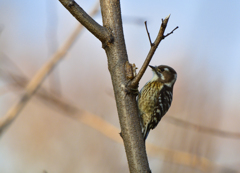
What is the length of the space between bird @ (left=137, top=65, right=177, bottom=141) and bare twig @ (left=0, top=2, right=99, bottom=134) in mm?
1459

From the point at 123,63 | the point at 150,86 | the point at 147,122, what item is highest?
the point at 150,86

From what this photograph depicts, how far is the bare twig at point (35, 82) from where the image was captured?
1454 mm

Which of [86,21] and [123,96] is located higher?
[86,21]

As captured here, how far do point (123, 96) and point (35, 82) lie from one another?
0.64m

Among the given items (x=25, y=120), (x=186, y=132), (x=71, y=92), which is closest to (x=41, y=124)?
(x=25, y=120)

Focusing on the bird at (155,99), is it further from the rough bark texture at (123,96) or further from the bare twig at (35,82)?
the bare twig at (35,82)

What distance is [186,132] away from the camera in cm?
365

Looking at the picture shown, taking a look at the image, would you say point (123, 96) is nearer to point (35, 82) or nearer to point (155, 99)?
point (35, 82)

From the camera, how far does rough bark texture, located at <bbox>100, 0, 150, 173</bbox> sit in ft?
6.64

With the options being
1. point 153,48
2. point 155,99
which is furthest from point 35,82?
point 155,99

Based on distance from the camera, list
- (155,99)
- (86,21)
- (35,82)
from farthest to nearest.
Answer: (155,99)
(86,21)
(35,82)

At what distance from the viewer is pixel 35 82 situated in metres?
1.70

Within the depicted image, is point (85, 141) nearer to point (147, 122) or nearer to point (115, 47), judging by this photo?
point (147, 122)

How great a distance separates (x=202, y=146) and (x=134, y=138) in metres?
1.71
